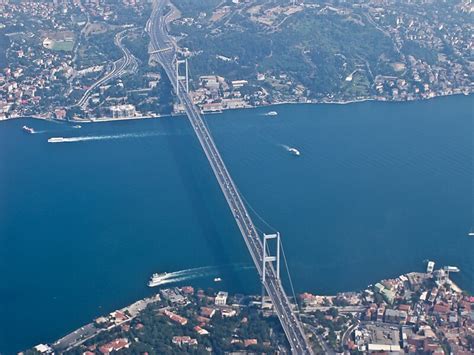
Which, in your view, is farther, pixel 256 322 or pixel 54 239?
pixel 54 239

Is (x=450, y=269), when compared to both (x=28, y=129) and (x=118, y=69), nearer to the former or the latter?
(x=28, y=129)

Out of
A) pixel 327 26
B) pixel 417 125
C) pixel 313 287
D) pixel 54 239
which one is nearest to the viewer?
pixel 313 287

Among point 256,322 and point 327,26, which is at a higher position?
point 327,26

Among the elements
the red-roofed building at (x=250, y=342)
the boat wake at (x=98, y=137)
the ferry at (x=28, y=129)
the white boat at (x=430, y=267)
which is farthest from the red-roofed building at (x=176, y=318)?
the ferry at (x=28, y=129)

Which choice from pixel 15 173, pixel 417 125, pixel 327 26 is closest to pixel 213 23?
pixel 327 26

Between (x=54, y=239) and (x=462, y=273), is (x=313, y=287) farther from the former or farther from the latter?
(x=54, y=239)

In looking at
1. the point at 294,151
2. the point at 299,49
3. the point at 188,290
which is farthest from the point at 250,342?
the point at 299,49
